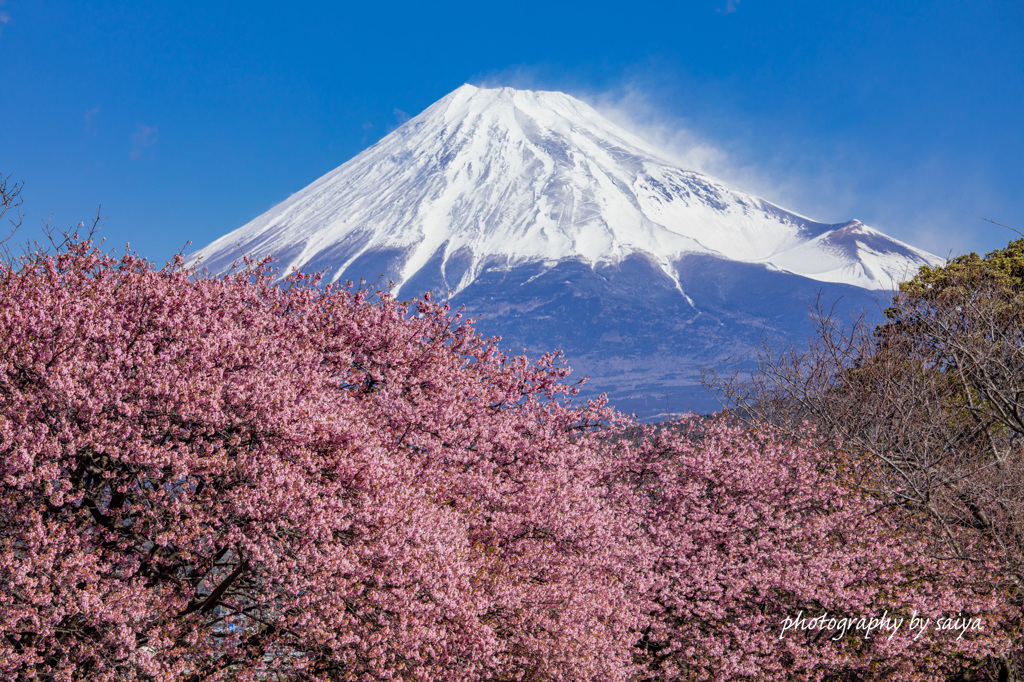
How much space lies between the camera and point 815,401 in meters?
28.4

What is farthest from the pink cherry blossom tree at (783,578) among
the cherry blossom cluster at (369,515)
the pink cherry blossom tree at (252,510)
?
the pink cherry blossom tree at (252,510)

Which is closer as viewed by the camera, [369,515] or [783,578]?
[369,515]

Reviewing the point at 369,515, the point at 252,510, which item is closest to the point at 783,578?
the point at 369,515

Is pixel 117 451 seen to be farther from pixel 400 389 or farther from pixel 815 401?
pixel 815 401

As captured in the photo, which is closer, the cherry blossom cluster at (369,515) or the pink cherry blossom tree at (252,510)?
the pink cherry blossom tree at (252,510)

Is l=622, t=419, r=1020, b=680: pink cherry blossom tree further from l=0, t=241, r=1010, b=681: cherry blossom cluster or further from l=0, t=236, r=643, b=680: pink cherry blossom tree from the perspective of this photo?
l=0, t=236, r=643, b=680: pink cherry blossom tree

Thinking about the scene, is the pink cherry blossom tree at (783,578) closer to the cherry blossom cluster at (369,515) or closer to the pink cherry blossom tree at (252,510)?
the cherry blossom cluster at (369,515)

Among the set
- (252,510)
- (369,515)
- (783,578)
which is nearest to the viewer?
(252,510)

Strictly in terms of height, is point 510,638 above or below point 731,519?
below

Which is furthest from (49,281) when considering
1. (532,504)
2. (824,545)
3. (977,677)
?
(977,677)

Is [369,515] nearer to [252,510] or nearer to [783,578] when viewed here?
[252,510]

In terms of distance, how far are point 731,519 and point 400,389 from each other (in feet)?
22.5

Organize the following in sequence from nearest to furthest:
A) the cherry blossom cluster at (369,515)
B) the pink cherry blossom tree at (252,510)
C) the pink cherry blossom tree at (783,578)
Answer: the pink cherry blossom tree at (252,510), the cherry blossom cluster at (369,515), the pink cherry blossom tree at (783,578)

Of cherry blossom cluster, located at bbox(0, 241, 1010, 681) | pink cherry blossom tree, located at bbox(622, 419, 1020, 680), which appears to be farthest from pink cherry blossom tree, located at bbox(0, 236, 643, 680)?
pink cherry blossom tree, located at bbox(622, 419, 1020, 680)
